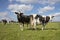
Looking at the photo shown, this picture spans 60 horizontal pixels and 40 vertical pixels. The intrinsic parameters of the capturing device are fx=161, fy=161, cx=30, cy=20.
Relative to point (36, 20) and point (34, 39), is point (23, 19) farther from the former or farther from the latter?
point (34, 39)

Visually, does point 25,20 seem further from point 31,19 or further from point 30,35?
point 30,35

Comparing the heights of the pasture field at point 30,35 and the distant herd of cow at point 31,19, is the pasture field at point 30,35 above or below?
below

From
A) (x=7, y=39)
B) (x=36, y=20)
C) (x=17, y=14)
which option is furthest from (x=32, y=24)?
(x=7, y=39)

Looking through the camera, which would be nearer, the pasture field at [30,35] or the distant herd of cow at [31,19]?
the pasture field at [30,35]

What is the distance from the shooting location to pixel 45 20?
16.6 metres

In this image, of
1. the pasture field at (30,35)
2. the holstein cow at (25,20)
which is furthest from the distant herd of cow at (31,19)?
the pasture field at (30,35)

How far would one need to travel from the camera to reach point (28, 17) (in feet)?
53.5

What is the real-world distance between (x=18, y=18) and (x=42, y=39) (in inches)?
280

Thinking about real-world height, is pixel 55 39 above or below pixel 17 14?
below

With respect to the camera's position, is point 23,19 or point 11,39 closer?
point 11,39

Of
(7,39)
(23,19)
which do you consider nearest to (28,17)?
(23,19)

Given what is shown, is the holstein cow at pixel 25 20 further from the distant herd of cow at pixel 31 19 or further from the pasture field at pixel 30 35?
the pasture field at pixel 30 35

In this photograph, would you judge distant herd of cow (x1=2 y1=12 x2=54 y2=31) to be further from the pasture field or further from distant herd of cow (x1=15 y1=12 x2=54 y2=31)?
the pasture field

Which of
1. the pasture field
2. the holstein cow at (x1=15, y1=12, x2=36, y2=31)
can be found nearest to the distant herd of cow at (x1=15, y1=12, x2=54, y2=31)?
the holstein cow at (x1=15, y1=12, x2=36, y2=31)
